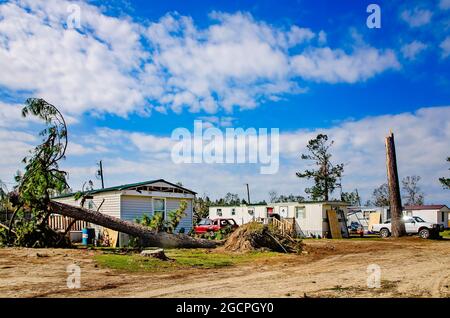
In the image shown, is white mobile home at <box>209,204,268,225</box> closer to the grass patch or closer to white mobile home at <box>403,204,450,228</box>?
the grass patch

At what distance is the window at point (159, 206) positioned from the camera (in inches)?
1033

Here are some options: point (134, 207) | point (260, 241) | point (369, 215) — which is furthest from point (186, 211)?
point (369, 215)

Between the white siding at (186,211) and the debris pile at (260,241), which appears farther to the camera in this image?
the white siding at (186,211)

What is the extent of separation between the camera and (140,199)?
83.7 feet

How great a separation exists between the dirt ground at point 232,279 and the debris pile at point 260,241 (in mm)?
3969

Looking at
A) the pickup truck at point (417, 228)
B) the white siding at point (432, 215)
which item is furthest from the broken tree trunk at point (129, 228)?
the white siding at point (432, 215)

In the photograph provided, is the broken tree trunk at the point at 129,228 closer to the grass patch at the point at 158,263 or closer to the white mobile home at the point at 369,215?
the grass patch at the point at 158,263

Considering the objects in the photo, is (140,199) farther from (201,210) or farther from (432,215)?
(432,215)

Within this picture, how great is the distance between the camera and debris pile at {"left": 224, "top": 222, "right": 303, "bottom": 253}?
1898 centimetres

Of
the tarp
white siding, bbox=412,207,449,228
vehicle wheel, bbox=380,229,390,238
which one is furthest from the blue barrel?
white siding, bbox=412,207,449,228

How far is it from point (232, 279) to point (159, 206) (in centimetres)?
1625

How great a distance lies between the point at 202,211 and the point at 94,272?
41.3 metres
